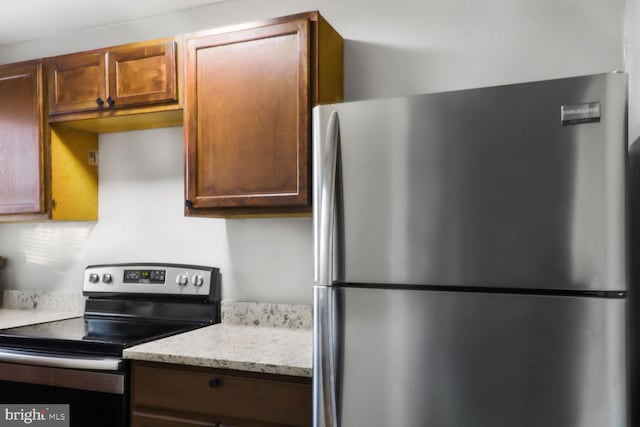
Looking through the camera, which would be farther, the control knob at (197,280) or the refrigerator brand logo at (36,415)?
the control knob at (197,280)

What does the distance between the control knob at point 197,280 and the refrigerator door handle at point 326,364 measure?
1063 mm

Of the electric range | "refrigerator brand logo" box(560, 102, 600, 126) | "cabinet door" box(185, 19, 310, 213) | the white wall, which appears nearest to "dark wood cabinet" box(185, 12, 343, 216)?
"cabinet door" box(185, 19, 310, 213)

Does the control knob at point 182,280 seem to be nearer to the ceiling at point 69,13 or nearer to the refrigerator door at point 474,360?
the refrigerator door at point 474,360

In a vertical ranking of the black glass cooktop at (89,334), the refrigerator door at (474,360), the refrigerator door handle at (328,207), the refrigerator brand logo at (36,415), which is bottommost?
the refrigerator brand logo at (36,415)

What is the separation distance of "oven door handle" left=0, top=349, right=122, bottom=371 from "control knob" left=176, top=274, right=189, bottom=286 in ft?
1.94

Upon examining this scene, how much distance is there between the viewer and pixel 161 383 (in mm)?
1686

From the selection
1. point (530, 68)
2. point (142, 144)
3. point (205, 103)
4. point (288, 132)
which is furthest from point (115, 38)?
point (530, 68)

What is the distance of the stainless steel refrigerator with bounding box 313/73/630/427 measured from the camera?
1.15 m

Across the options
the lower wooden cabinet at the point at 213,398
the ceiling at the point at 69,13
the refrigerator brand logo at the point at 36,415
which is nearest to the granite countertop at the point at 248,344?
the lower wooden cabinet at the point at 213,398

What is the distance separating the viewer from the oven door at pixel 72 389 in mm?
1749

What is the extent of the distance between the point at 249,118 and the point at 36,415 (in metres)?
1.47

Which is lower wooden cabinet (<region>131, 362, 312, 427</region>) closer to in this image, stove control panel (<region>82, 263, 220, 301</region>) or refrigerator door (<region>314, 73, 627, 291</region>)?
refrigerator door (<region>314, 73, 627, 291</region>)

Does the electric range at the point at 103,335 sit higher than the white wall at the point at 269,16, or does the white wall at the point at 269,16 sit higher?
the white wall at the point at 269,16

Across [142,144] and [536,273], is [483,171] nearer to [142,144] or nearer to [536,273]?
[536,273]
